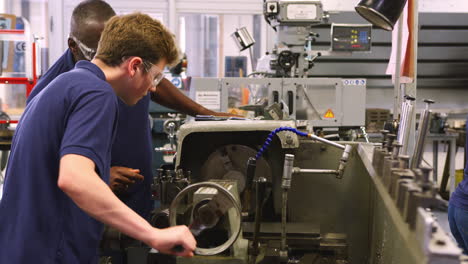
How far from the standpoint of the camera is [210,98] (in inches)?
113

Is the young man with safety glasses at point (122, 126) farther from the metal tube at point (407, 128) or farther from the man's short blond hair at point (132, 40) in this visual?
the metal tube at point (407, 128)

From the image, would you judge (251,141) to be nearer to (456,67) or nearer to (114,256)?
(114,256)

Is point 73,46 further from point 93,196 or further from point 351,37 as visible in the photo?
point 351,37

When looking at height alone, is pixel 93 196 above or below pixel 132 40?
below

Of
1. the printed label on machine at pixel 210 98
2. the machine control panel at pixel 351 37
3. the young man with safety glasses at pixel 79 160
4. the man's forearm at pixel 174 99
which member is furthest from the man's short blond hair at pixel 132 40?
the machine control panel at pixel 351 37

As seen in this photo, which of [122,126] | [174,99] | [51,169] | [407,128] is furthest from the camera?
[174,99]

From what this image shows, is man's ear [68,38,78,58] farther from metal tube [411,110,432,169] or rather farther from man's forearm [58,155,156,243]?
metal tube [411,110,432,169]

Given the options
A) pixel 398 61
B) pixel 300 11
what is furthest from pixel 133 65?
pixel 300 11

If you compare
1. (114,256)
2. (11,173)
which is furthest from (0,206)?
(114,256)

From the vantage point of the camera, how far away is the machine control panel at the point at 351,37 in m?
3.11

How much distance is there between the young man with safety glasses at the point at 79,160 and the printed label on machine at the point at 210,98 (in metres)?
1.60

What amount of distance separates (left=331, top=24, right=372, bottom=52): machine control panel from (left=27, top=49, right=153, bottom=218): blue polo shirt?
158 centimetres

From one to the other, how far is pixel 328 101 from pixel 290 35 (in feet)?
7.64

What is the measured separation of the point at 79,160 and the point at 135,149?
0.86 metres
